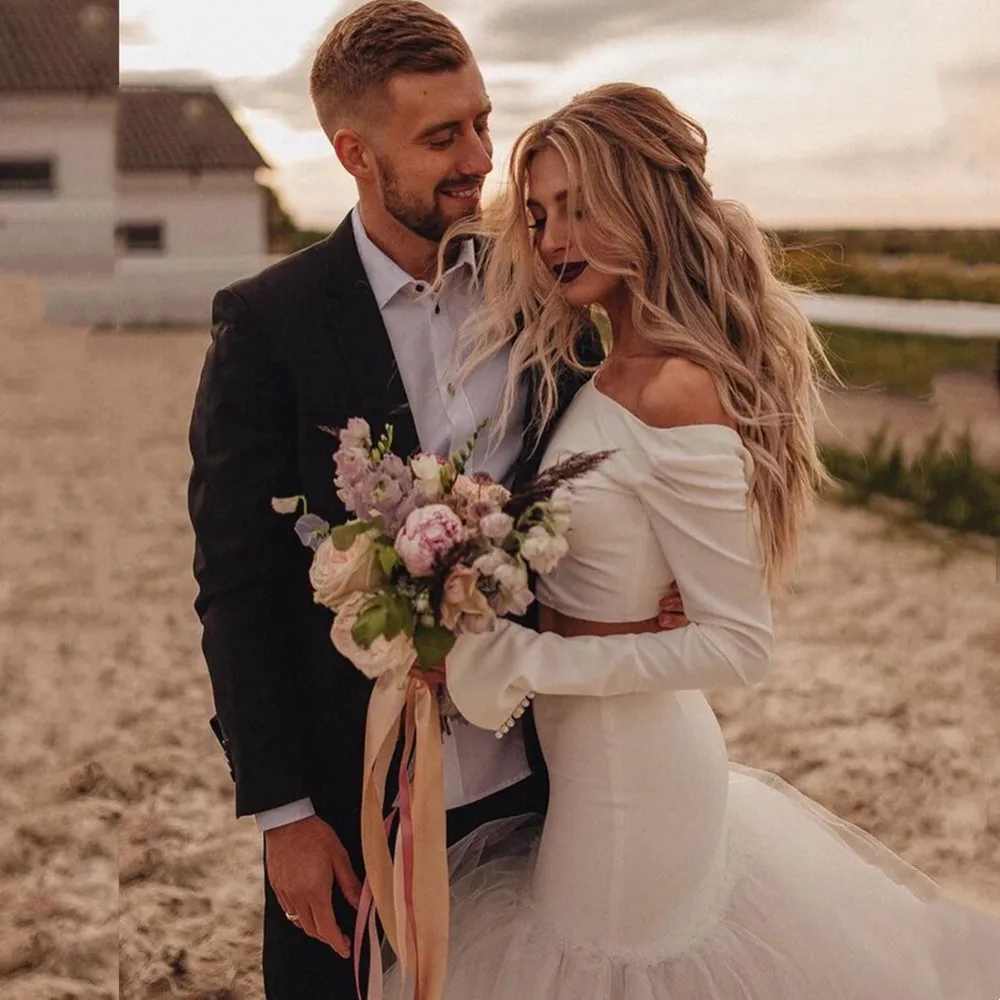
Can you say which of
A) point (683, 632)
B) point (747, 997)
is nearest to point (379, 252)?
point (683, 632)

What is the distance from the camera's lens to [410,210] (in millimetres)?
1453

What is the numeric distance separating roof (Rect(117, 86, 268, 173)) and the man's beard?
1.78 metres

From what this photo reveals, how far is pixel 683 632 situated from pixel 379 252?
59 cm

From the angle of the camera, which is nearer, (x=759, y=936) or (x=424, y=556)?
(x=424, y=556)

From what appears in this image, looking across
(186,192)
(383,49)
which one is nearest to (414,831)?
(383,49)

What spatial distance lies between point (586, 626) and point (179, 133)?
257 cm

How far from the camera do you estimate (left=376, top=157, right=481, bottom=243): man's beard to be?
1.45 metres

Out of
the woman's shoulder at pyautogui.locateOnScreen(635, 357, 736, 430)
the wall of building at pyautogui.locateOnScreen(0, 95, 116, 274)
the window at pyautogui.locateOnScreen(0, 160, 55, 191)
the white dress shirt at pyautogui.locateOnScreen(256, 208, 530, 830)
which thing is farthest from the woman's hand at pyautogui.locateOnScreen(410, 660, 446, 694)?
the window at pyautogui.locateOnScreen(0, 160, 55, 191)

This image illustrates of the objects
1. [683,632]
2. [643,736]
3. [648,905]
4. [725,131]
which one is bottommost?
[648,905]

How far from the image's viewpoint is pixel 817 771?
3.31m

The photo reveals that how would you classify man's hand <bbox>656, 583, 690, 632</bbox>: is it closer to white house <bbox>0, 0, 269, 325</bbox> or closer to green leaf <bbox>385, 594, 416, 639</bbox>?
green leaf <bbox>385, 594, 416, 639</bbox>

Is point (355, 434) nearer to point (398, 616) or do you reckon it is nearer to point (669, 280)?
point (398, 616)

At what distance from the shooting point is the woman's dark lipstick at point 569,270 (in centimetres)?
135

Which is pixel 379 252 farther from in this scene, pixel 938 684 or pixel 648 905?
pixel 938 684
